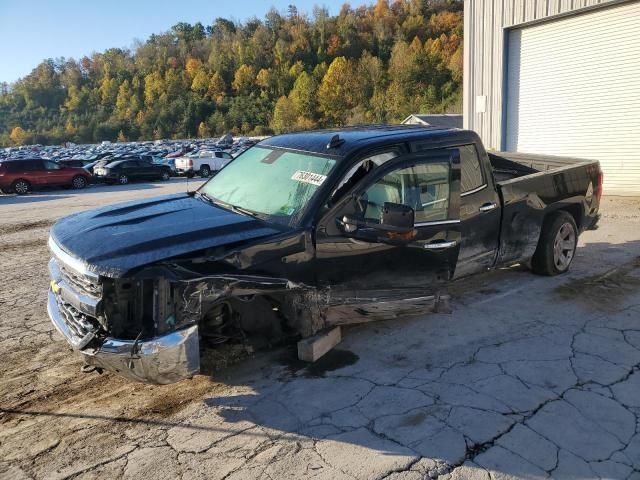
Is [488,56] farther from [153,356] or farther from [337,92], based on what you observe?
[337,92]

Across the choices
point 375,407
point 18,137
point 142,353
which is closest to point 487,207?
point 375,407

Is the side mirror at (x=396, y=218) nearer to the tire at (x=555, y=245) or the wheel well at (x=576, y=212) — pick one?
the tire at (x=555, y=245)

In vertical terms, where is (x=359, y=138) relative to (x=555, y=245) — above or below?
above

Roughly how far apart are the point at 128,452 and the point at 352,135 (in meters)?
3.03

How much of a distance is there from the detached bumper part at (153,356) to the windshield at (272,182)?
1.17 meters

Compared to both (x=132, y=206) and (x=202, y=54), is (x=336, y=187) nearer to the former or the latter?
(x=132, y=206)

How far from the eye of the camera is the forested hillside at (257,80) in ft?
415

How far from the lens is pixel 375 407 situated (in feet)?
11.6

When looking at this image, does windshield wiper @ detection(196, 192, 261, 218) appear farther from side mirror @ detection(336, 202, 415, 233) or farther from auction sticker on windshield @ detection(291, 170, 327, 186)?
side mirror @ detection(336, 202, 415, 233)

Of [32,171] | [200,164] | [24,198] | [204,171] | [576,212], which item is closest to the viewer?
[576,212]

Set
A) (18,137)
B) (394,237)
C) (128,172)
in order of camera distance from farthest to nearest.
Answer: (18,137), (128,172), (394,237)

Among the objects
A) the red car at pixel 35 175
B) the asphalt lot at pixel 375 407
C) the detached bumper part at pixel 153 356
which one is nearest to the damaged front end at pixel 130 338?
the detached bumper part at pixel 153 356

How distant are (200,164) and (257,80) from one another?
14501cm

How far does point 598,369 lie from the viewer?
3957 mm
